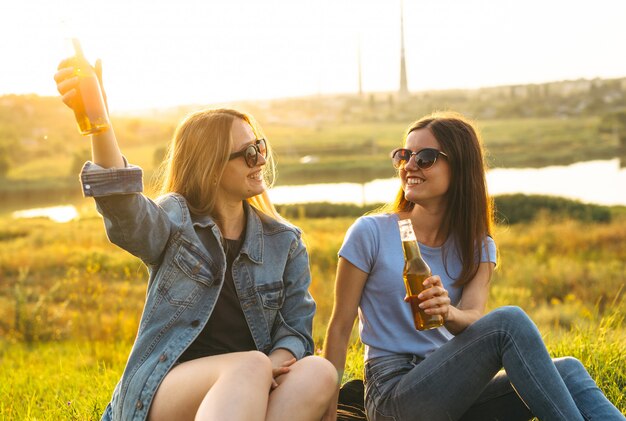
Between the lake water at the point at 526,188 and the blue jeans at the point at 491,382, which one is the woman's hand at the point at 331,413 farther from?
the lake water at the point at 526,188

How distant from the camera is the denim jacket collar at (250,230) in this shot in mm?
2828

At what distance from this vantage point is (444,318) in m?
2.68

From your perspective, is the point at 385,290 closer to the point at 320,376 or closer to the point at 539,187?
the point at 320,376

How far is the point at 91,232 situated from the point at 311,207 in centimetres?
694

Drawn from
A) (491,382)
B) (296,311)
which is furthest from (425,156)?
(491,382)

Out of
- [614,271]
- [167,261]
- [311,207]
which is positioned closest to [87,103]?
[167,261]

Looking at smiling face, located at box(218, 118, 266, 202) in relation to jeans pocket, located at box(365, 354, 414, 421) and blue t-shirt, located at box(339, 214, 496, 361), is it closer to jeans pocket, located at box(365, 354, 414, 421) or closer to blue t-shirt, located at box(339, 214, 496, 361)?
blue t-shirt, located at box(339, 214, 496, 361)

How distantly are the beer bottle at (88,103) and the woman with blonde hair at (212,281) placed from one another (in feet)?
0.09

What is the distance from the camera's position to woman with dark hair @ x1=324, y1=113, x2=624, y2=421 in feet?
8.63

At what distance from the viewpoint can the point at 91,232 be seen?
17.8 meters

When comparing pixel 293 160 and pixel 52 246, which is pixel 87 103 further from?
pixel 293 160

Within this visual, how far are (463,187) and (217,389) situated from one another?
4.48ft

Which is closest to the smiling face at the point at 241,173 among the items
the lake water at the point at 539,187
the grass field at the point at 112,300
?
the grass field at the point at 112,300

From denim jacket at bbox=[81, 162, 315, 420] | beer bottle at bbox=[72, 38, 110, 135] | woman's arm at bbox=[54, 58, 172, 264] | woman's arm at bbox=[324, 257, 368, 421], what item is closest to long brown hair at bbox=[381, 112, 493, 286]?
woman's arm at bbox=[324, 257, 368, 421]
